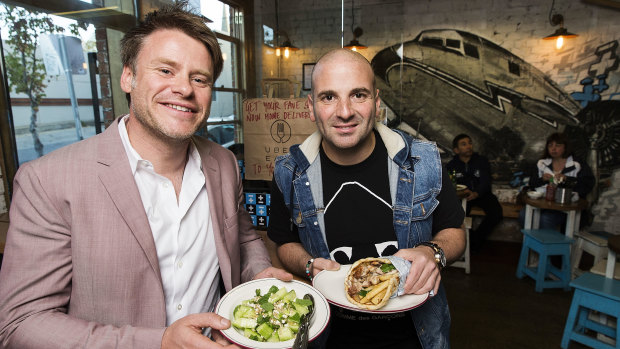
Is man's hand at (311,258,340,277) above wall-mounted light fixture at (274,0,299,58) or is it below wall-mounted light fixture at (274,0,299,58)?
below

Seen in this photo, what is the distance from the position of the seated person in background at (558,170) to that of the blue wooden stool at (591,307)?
77.0 inches

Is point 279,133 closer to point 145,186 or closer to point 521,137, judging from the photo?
point 145,186

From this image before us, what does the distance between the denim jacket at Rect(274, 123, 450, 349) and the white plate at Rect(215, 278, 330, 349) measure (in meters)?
0.35

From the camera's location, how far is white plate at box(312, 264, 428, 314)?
3.80 ft

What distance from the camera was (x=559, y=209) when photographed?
4.10 metres

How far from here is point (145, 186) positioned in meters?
1.22

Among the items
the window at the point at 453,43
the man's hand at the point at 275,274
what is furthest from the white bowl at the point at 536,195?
the man's hand at the point at 275,274

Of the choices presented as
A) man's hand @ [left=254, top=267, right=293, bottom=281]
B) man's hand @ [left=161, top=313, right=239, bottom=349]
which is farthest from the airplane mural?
man's hand @ [left=161, top=313, right=239, bottom=349]

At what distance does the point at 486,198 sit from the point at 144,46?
5347mm

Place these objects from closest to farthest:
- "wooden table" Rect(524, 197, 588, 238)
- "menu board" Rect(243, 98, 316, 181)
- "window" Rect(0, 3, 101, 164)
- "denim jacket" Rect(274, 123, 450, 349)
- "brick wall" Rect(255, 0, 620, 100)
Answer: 1. "denim jacket" Rect(274, 123, 450, 349)
2. "menu board" Rect(243, 98, 316, 181)
3. "window" Rect(0, 3, 101, 164)
4. "wooden table" Rect(524, 197, 588, 238)
5. "brick wall" Rect(255, 0, 620, 100)

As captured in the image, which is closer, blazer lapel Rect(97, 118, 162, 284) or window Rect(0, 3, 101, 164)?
blazer lapel Rect(97, 118, 162, 284)

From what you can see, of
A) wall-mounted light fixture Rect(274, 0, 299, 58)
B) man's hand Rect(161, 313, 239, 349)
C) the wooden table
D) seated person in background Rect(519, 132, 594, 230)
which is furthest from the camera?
seated person in background Rect(519, 132, 594, 230)

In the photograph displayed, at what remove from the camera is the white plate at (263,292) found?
947mm

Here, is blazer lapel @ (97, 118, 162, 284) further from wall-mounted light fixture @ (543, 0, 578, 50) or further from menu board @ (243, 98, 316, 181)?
wall-mounted light fixture @ (543, 0, 578, 50)
